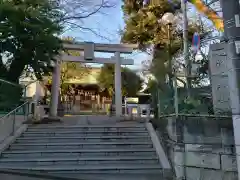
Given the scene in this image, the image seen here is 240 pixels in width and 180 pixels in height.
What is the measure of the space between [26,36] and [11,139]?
4.05 meters

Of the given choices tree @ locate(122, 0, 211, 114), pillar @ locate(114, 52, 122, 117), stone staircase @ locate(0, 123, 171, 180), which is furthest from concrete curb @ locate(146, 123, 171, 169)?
pillar @ locate(114, 52, 122, 117)

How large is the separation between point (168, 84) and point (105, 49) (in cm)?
904

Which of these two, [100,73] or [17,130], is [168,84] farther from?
[100,73]

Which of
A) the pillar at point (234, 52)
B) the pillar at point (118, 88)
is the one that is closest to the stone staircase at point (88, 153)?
the pillar at point (234, 52)

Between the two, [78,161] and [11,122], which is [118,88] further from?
[78,161]

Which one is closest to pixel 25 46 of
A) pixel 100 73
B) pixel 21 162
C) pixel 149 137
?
pixel 21 162

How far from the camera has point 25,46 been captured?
1080cm

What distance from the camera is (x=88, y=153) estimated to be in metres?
7.84

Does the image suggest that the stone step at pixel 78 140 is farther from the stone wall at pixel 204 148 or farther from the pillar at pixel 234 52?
the pillar at pixel 234 52

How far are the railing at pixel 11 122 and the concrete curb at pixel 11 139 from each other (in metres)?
0.14

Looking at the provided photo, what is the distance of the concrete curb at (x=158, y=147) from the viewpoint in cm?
701

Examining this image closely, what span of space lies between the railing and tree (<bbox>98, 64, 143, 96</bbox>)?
1055 centimetres

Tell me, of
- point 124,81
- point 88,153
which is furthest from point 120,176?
point 124,81

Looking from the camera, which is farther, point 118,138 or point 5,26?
point 5,26
